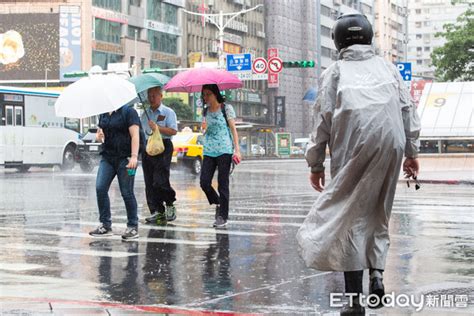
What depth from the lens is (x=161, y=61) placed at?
90188mm

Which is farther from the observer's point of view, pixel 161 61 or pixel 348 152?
pixel 161 61

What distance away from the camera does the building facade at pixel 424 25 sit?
187750 millimetres

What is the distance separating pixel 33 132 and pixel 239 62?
1861 cm

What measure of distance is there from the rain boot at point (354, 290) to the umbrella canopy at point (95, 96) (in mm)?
5209

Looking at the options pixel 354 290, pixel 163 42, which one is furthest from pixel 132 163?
pixel 163 42

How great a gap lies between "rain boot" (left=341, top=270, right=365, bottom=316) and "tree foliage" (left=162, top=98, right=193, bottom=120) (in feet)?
261

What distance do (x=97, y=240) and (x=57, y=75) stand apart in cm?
7003

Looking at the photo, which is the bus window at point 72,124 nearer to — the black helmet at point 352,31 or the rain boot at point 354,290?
the black helmet at point 352,31

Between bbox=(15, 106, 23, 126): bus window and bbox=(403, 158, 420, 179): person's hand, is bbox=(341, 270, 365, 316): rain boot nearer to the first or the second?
bbox=(403, 158, 420, 179): person's hand

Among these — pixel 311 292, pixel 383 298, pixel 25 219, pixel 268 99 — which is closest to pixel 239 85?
pixel 25 219

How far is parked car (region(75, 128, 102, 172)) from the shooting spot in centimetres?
3588

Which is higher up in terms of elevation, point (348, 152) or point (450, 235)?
point (348, 152)

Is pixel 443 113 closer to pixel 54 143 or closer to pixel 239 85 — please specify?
pixel 54 143

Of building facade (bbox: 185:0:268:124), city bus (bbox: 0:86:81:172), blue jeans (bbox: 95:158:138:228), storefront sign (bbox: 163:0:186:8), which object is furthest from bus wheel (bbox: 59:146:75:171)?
storefront sign (bbox: 163:0:186:8)
